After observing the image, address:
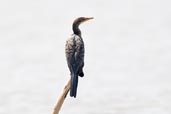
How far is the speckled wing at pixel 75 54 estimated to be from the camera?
16.2 meters

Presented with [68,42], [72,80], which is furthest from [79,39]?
[72,80]

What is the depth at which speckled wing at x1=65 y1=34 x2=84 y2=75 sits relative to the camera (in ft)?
53.2

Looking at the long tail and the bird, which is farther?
the bird

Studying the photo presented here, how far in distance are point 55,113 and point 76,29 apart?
11.0ft

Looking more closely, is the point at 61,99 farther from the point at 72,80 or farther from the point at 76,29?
the point at 76,29

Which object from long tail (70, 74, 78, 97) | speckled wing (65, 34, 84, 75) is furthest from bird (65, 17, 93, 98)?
long tail (70, 74, 78, 97)

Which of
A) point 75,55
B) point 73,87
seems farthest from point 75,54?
point 73,87

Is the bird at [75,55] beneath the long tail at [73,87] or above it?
above

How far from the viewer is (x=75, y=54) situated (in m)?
16.4

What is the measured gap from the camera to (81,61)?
16.4 meters

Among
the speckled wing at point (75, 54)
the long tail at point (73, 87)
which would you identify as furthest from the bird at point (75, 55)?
the long tail at point (73, 87)

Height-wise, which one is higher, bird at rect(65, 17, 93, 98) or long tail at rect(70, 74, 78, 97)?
bird at rect(65, 17, 93, 98)

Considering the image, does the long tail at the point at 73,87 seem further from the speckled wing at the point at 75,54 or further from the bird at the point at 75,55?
the speckled wing at the point at 75,54

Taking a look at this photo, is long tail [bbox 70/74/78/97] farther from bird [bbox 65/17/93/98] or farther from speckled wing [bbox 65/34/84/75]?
speckled wing [bbox 65/34/84/75]
